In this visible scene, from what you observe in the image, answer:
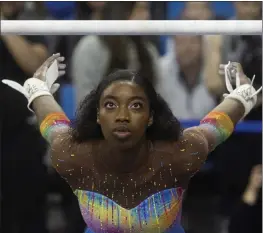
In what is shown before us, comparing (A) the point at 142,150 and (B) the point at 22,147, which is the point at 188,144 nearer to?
(A) the point at 142,150

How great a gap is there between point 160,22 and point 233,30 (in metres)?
0.11

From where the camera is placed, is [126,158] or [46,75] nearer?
[126,158]

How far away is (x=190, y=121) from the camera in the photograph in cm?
131

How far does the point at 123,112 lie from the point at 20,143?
43cm

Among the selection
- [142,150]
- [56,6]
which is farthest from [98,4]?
[142,150]

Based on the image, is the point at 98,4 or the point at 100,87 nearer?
the point at 100,87

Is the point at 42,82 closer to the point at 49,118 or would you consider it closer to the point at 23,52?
the point at 49,118

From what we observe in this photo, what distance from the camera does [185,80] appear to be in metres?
1.33

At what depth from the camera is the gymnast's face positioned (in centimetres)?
95

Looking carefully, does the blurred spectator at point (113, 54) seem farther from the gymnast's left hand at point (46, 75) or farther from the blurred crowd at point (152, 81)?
the gymnast's left hand at point (46, 75)

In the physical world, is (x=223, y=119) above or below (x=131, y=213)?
above

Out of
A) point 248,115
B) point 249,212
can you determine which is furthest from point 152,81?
point 249,212

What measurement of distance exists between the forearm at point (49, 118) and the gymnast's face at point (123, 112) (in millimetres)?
107

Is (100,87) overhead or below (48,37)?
below
